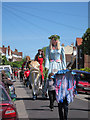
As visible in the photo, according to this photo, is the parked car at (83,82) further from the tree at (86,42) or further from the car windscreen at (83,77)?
the tree at (86,42)

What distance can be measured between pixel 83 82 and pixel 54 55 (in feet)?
32.6

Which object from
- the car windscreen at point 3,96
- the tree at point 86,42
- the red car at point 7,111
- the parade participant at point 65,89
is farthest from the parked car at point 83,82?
the tree at point 86,42

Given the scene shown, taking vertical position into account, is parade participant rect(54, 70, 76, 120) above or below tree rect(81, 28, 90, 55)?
below

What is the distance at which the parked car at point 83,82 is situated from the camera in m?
19.8

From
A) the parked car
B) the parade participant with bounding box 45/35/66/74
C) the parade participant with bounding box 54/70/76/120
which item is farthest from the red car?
the parked car

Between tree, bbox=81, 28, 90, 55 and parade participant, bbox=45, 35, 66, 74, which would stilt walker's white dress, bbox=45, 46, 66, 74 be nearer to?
parade participant, bbox=45, 35, 66, 74

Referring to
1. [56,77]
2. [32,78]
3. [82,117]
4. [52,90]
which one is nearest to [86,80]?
[32,78]

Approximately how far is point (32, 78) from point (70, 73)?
21.3 feet

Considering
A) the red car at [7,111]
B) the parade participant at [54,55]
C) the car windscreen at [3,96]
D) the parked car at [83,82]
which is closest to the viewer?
the red car at [7,111]

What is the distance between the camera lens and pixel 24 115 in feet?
30.0

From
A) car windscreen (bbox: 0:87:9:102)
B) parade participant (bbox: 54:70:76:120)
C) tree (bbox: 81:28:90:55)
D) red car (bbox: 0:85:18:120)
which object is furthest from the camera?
tree (bbox: 81:28:90:55)

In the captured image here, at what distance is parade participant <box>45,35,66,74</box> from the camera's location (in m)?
10.3

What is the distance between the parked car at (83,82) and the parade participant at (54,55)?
9.40 meters

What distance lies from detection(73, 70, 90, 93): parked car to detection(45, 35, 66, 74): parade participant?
940cm
